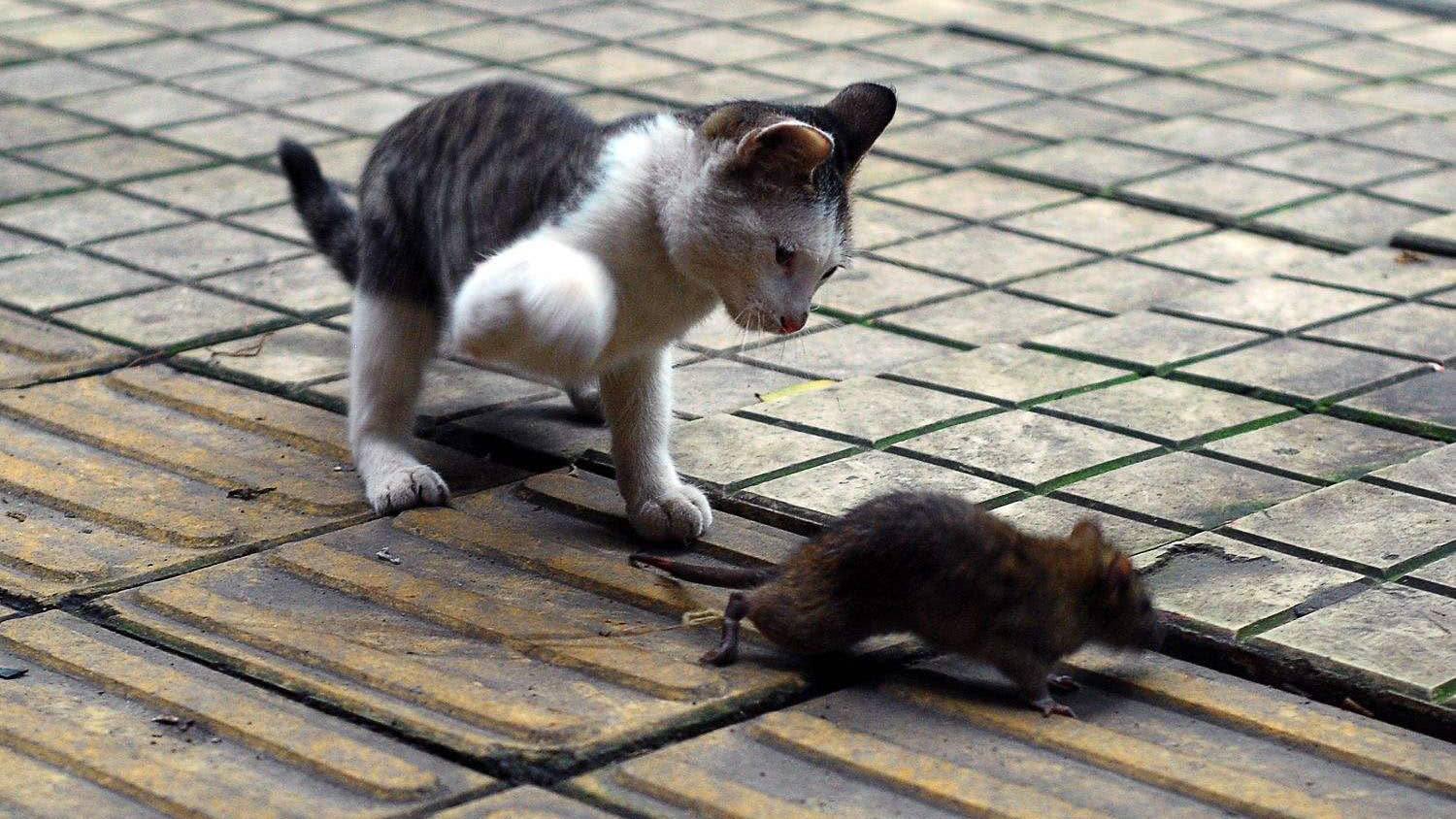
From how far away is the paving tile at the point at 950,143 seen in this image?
22.2 ft

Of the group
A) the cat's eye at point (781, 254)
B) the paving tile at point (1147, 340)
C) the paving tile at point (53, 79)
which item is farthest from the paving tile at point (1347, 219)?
the paving tile at point (53, 79)

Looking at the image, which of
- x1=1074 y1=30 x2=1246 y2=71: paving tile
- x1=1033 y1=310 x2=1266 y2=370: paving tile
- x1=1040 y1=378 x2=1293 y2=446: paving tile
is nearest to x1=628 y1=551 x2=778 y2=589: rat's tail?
x1=1040 y1=378 x2=1293 y2=446: paving tile

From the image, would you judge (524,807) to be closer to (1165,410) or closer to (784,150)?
(784,150)

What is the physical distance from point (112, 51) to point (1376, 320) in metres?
4.81

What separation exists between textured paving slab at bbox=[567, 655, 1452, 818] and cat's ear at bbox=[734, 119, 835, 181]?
898 mm

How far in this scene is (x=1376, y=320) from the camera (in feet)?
17.2

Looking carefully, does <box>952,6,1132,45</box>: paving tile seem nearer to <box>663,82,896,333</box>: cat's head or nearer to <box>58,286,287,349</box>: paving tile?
<box>58,286,287,349</box>: paving tile

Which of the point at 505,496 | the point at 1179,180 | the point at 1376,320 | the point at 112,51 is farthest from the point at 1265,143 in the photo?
the point at 112,51

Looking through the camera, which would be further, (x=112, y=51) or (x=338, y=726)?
(x=112, y=51)

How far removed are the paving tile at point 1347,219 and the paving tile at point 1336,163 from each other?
0.19 m

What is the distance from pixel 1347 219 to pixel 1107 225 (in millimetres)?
703

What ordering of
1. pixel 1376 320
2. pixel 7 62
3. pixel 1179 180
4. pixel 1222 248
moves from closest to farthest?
pixel 1376 320 → pixel 1222 248 → pixel 1179 180 → pixel 7 62

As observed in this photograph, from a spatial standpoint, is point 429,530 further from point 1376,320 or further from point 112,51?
point 112,51

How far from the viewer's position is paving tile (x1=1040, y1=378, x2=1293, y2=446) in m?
4.50
